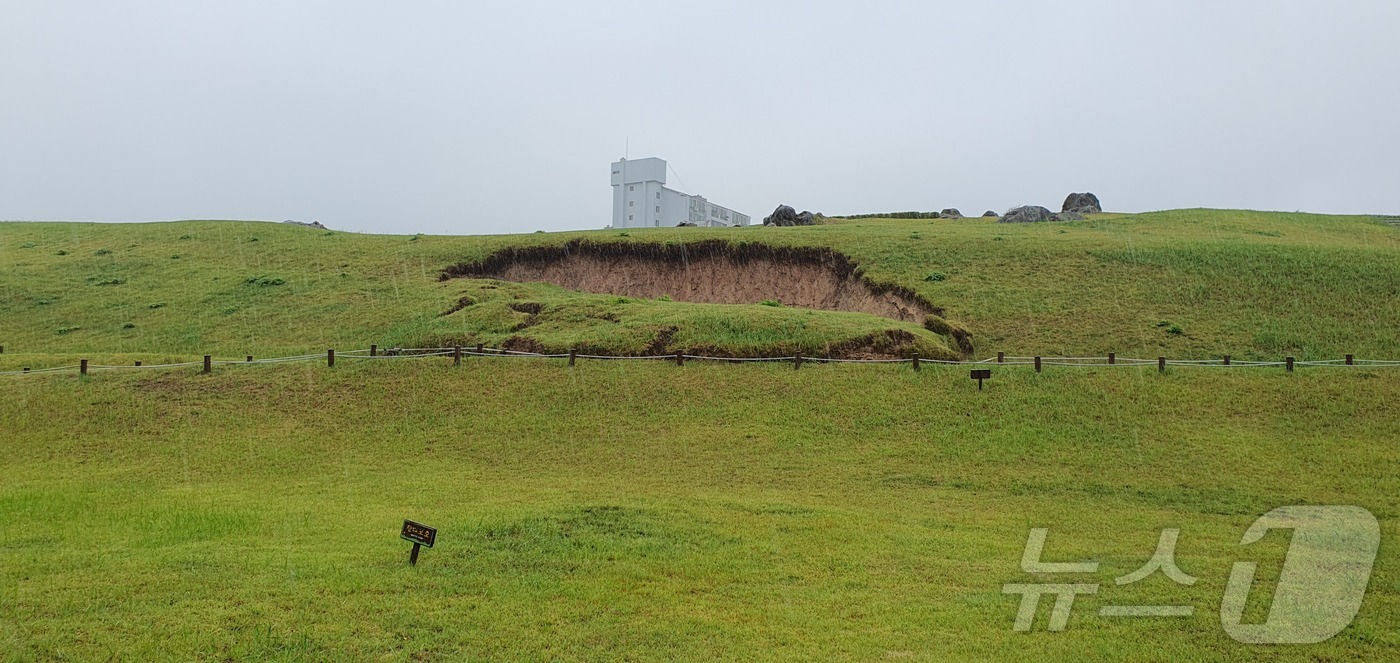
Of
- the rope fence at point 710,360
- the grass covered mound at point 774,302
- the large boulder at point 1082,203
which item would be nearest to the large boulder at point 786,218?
the grass covered mound at point 774,302

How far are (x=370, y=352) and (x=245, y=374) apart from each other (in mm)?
3347

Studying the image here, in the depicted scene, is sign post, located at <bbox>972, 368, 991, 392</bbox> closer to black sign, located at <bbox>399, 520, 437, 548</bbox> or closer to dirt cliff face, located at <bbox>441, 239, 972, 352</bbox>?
dirt cliff face, located at <bbox>441, 239, 972, 352</bbox>

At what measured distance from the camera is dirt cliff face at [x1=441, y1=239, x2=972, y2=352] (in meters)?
36.2

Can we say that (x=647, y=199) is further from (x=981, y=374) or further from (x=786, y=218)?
(x=981, y=374)

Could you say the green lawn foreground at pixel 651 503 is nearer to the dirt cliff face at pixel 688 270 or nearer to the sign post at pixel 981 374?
the sign post at pixel 981 374

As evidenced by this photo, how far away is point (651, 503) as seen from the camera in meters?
13.3

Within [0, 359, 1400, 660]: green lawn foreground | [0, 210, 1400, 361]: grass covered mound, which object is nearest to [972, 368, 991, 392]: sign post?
[0, 359, 1400, 660]: green lawn foreground

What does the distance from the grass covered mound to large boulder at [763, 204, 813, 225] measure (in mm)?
10686

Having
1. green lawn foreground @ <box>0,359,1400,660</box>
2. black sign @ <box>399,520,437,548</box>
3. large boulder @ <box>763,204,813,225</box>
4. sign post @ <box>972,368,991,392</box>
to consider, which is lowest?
green lawn foreground @ <box>0,359,1400,660</box>

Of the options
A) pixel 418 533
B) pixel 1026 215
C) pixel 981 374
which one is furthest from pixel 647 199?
pixel 418 533

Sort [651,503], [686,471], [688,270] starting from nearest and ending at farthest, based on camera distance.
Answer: [651,503] → [686,471] → [688,270]

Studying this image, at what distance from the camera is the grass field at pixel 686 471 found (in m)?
7.97

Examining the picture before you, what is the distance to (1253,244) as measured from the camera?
115 ft

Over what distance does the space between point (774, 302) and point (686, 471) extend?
16.9 metres
